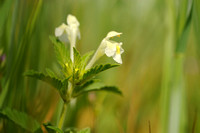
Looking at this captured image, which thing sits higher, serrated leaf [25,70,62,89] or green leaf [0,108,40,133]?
serrated leaf [25,70,62,89]

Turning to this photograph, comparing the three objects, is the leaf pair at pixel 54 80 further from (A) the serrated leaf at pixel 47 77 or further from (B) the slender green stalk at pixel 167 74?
(B) the slender green stalk at pixel 167 74

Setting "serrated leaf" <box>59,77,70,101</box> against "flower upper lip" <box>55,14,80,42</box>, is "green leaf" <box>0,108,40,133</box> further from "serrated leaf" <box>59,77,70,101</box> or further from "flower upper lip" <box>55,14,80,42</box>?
"flower upper lip" <box>55,14,80,42</box>

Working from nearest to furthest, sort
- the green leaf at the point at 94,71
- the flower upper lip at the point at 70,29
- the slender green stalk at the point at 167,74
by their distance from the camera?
the green leaf at the point at 94,71 < the flower upper lip at the point at 70,29 < the slender green stalk at the point at 167,74

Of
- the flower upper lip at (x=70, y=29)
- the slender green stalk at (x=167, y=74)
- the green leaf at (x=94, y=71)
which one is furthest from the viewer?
the slender green stalk at (x=167, y=74)

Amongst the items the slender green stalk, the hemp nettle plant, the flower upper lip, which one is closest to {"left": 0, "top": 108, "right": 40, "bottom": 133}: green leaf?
the hemp nettle plant

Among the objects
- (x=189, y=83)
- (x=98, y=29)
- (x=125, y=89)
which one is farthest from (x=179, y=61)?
(x=189, y=83)

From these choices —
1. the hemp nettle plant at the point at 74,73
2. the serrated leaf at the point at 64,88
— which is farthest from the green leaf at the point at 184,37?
the serrated leaf at the point at 64,88

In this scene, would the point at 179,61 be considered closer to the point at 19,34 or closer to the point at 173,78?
the point at 173,78

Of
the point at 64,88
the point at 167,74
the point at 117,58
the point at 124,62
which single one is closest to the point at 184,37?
the point at 167,74
